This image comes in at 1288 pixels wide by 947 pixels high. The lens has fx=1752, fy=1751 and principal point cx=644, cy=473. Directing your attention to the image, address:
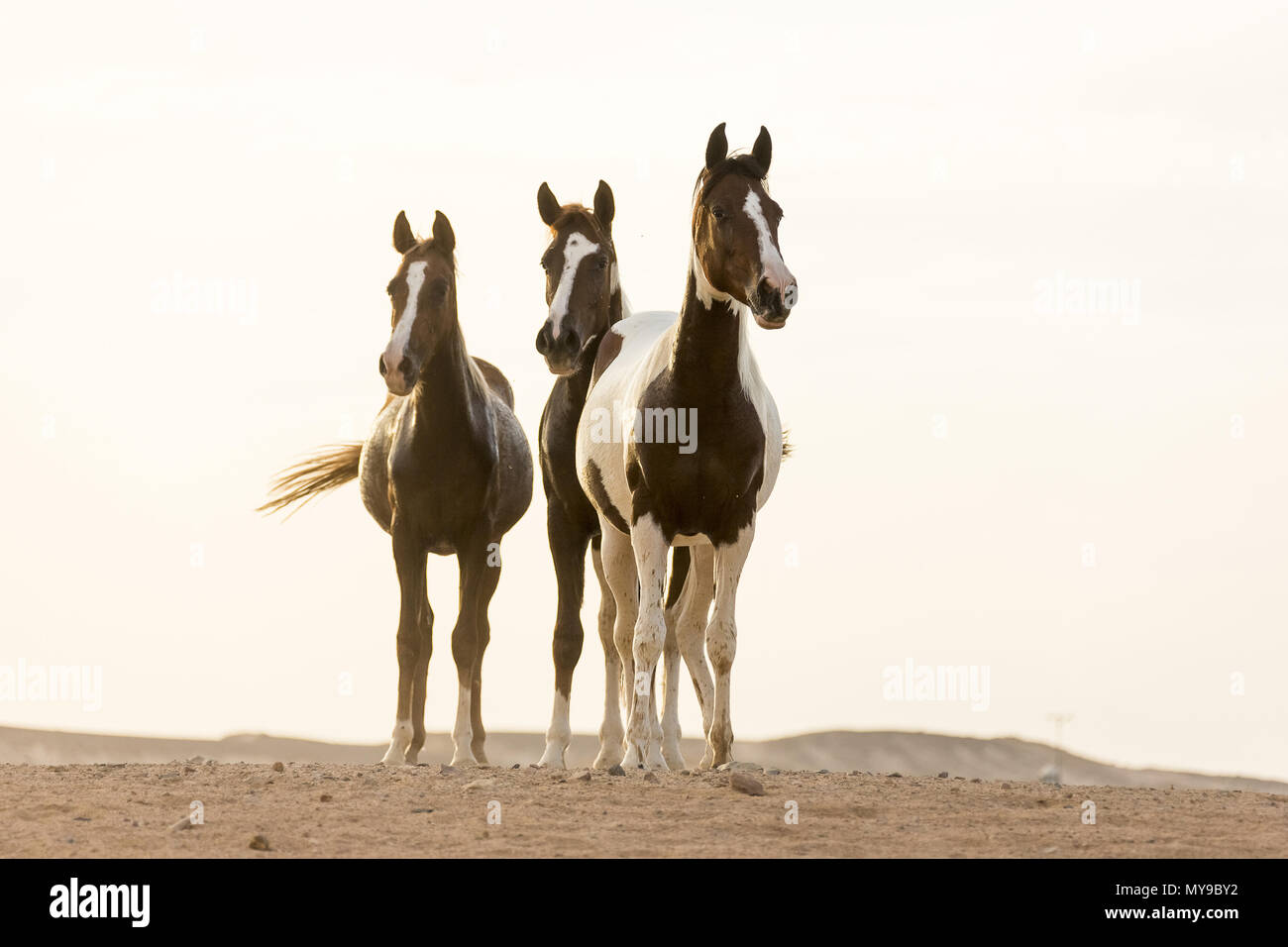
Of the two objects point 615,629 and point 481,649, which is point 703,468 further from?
point 481,649

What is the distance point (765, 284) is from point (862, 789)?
306 cm

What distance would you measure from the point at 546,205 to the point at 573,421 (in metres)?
1.60

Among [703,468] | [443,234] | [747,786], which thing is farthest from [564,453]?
[747,786]

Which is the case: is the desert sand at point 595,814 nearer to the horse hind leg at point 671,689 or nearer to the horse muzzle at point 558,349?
the horse hind leg at point 671,689

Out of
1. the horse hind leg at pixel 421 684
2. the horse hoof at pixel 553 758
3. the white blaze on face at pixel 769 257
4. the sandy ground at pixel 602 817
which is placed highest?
the white blaze on face at pixel 769 257

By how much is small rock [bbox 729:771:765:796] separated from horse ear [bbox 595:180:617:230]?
15.8 feet

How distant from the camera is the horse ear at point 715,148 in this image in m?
10.7

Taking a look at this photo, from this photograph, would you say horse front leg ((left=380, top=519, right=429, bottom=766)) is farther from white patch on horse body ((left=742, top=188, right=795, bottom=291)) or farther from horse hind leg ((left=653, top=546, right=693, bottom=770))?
white patch on horse body ((left=742, top=188, right=795, bottom=291))

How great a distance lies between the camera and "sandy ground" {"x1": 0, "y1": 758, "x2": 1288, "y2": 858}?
8375 millimetres

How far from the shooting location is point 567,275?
12.2 m

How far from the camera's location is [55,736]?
3497 centimetres

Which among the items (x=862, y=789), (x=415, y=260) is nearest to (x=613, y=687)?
(x=862, y=789)

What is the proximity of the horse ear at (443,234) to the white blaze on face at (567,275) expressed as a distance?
4.10ft

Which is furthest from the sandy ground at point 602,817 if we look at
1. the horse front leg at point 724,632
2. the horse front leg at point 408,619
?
the horse front leg at point 408,619
